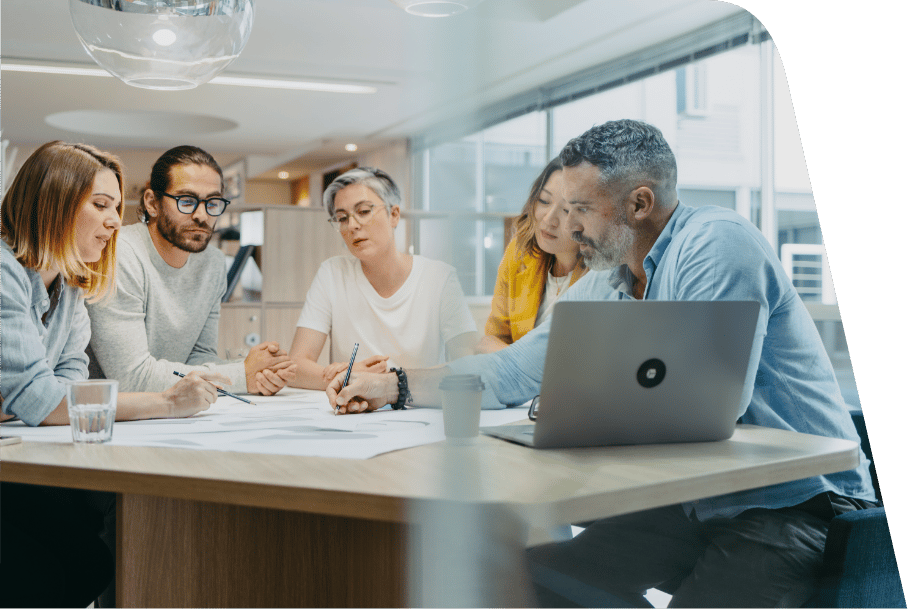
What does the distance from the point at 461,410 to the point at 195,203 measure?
1.13 metres

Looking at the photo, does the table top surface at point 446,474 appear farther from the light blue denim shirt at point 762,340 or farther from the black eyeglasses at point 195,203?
the black eyeglasses at point 195,203

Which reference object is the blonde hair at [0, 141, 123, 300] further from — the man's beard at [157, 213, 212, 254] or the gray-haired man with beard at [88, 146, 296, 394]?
the man's beard at [157, 213, 212, 254]

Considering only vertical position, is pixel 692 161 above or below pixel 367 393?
above

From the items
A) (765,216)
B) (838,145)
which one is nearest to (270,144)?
(765,216)

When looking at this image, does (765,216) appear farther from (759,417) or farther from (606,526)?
(606,526)

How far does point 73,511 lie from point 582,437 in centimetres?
76

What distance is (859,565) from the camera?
87 cm

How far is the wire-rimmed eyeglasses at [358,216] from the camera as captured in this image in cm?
151

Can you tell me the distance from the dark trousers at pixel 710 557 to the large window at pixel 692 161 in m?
0.40

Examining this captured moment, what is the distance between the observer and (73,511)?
1045 millimetres

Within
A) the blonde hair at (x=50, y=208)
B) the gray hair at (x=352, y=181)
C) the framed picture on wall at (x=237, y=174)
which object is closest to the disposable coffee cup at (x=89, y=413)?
the blonde hair at (x=50, y=208)

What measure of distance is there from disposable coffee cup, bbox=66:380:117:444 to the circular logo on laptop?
0.58m

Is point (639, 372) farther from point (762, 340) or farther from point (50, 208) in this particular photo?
point (50, 208)

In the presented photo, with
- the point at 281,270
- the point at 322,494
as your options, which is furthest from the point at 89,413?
the point at 281,270
